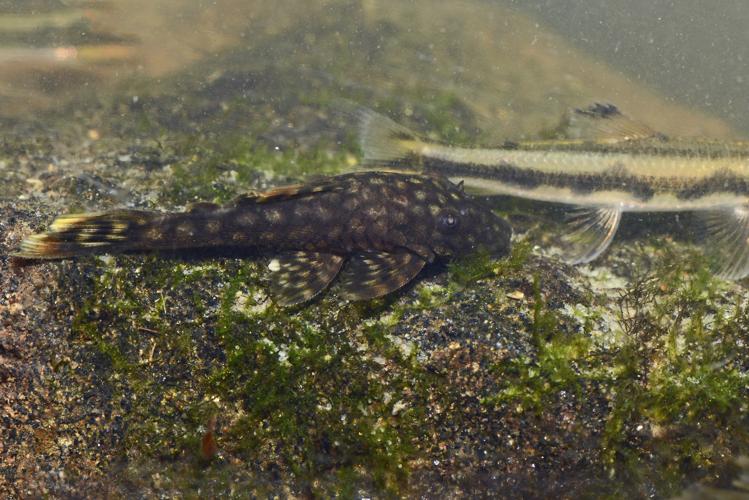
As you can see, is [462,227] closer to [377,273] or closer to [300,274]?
[377,273]

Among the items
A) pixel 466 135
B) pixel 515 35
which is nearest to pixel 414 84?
pixel 466 135

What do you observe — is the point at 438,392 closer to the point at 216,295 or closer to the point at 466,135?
Answer: the point at 216,295

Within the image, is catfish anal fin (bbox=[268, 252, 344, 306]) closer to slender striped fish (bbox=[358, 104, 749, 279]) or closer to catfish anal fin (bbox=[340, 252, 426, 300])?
catfish anal fin (bbox=[340, 252, 426, 300])

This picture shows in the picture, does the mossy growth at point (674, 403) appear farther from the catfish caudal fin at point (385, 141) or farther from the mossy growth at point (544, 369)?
the catfish caudal fin at point (385, 141)

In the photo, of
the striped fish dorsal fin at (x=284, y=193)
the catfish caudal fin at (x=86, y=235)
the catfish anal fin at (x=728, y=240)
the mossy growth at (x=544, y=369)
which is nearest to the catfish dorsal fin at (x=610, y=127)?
the catfish anal fin at (x=728, y=240)

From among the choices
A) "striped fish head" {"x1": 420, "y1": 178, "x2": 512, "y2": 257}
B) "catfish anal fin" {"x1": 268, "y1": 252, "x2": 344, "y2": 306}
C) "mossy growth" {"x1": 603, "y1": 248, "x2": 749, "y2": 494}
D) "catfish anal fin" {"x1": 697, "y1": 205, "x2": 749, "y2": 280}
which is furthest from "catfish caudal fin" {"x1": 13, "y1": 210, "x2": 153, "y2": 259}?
"catfish anal fin" {"x1": 697, "y1": 205, "x2": 749, "y2": 280}
